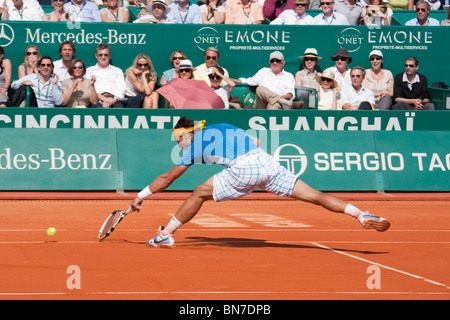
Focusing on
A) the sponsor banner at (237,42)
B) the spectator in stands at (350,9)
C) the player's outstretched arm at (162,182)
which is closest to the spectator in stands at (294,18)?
the sponsor banner at (237,42)

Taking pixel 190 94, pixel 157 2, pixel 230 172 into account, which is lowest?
pixel 230 172

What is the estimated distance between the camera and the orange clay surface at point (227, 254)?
768 centimetres

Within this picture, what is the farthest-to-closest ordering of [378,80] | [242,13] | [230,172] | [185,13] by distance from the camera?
1. [242,13]
2. [185,13]
3. [378,80]
4. [230,172]

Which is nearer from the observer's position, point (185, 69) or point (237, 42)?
point (185, 69)

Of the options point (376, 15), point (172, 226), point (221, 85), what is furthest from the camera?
point (376, 15)

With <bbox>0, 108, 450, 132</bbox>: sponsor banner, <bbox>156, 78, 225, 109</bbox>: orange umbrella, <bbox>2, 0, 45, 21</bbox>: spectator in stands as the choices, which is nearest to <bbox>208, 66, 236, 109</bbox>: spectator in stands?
<bbox>156, 78, 225, 109</bbox>: orange umbrella

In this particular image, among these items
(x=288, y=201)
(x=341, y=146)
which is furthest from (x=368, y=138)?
(x=288, y=201)

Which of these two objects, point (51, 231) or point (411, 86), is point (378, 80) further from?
point (51, 231)

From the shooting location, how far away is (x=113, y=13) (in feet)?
63.8

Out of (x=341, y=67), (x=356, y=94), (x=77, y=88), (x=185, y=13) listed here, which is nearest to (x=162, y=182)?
(x=77, y=88)

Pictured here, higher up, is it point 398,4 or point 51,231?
point 398,4

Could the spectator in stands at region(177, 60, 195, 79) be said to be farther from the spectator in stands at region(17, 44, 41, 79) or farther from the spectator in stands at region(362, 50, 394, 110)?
the spectator in stands at region(362, 50, 394, 110)

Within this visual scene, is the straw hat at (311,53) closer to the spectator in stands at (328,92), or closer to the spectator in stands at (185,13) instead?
the spectator in stands at (328,92)

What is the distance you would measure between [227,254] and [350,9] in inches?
456
